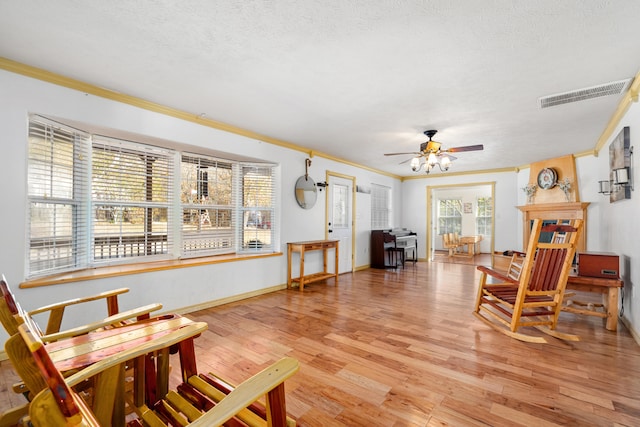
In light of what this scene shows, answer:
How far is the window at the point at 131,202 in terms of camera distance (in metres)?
2.75

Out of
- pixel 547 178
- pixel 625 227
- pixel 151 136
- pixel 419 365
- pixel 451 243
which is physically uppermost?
pixel 151 136

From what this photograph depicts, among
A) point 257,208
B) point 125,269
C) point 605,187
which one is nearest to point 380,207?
point 257,208

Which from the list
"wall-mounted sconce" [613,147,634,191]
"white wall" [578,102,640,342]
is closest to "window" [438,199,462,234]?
"white wall" [578,102,640,342]

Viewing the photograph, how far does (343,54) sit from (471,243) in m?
8.64

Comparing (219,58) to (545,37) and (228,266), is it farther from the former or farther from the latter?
(228,266)

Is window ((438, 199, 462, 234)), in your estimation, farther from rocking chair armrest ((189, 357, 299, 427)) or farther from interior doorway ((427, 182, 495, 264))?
rocking chair armrest ((189, 357, 299, 427))

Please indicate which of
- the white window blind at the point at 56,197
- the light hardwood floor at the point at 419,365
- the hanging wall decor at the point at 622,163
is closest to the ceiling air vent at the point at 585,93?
the hanging wall decor at the point at 622,163

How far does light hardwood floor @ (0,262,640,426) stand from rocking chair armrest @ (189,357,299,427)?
0.82 metres

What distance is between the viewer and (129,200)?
340cm

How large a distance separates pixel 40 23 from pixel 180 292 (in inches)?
108

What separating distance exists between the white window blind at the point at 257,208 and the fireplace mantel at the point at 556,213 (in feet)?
16.9

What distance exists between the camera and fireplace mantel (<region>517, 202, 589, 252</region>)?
5.31m

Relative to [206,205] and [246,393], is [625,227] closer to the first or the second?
[246,393]

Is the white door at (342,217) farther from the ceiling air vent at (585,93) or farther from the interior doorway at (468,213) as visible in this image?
the interior doorway at (468,213)
